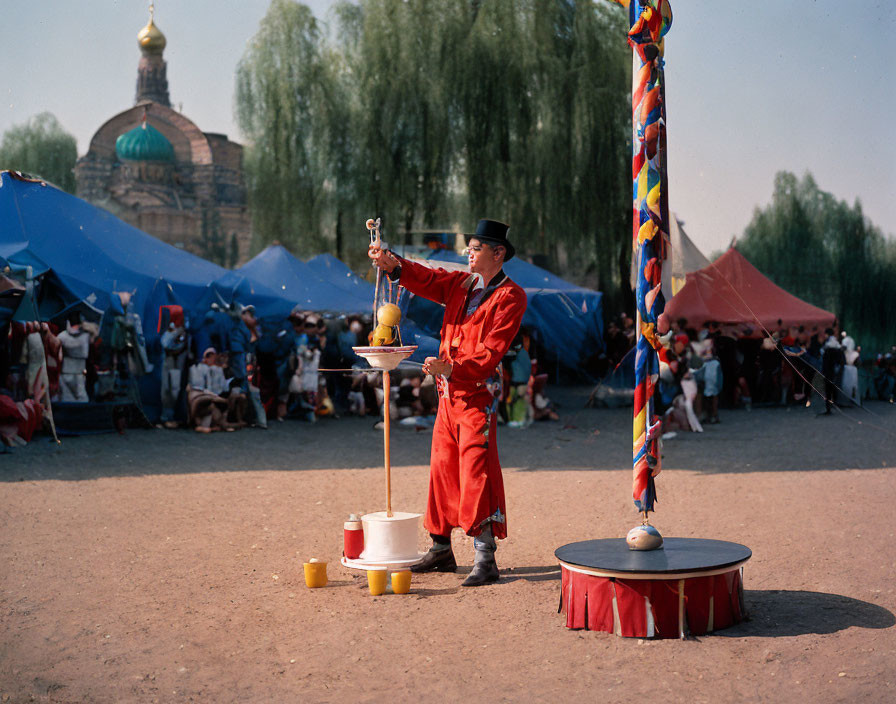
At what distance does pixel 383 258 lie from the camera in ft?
18.0

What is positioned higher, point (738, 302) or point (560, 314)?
point (738, 302)

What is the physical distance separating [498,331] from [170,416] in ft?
33.4

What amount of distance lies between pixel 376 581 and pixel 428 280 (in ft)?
5.39

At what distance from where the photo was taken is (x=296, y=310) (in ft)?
58.5

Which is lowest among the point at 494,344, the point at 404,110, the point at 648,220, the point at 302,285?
the point at 494,344

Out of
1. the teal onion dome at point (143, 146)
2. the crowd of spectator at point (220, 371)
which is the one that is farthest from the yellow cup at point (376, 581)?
the teal onion dome at point (143, 146)

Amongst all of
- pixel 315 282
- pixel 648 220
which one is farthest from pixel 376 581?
pixel 315 282

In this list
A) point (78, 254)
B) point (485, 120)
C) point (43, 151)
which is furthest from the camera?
point (43, 151)

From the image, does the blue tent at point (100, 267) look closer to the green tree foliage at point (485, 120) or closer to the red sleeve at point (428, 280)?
the green tree foliage at point (485, 120)

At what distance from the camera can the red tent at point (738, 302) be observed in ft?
65.3

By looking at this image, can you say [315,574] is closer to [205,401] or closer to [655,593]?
[655,593]

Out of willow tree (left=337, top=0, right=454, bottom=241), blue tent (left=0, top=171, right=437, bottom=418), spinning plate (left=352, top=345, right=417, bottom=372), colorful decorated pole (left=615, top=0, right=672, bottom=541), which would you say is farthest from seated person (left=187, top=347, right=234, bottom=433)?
colorful decorated pole (left=615, top=0, right=672, bottom=541)

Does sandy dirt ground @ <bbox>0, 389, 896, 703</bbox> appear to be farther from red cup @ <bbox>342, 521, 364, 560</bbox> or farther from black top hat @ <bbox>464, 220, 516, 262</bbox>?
black top hat @ <bbox>464, 220, 516, 262</bbox>

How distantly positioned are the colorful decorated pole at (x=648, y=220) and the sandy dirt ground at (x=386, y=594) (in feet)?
2.93
